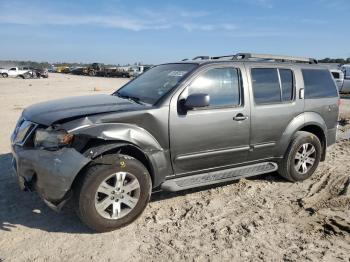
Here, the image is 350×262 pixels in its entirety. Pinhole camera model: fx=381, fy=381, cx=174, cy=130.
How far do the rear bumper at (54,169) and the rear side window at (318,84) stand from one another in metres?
3.65

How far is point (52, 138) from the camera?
389 centimetres

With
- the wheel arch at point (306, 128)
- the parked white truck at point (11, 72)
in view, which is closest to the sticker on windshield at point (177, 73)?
the wheel arch at point (306, 128)

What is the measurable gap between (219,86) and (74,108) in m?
1.81

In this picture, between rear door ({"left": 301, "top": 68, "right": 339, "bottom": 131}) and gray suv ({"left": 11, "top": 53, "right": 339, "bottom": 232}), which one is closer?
gray suv ({"left": 11, "top": 53, "right": 339, "bottom": 232})

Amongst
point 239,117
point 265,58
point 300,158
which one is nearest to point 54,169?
point 239,117

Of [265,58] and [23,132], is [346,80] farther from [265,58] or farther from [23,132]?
A: [23,132]

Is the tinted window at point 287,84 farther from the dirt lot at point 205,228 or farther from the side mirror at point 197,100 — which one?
the side mirror at point 197,100

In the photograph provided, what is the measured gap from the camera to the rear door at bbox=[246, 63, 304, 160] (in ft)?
16.7

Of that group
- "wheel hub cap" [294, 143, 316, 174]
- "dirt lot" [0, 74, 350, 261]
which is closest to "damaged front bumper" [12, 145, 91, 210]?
"dirt lot" [0, 74, 350, 261]

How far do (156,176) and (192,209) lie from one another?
660mm

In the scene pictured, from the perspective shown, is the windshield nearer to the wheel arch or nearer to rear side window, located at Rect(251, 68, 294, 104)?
rear side window, located at Rect(251, 68, 294, 104)

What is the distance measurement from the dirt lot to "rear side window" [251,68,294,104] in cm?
129

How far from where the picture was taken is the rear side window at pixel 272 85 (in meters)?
5.16

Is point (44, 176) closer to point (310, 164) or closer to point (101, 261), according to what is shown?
point (101, 261)
